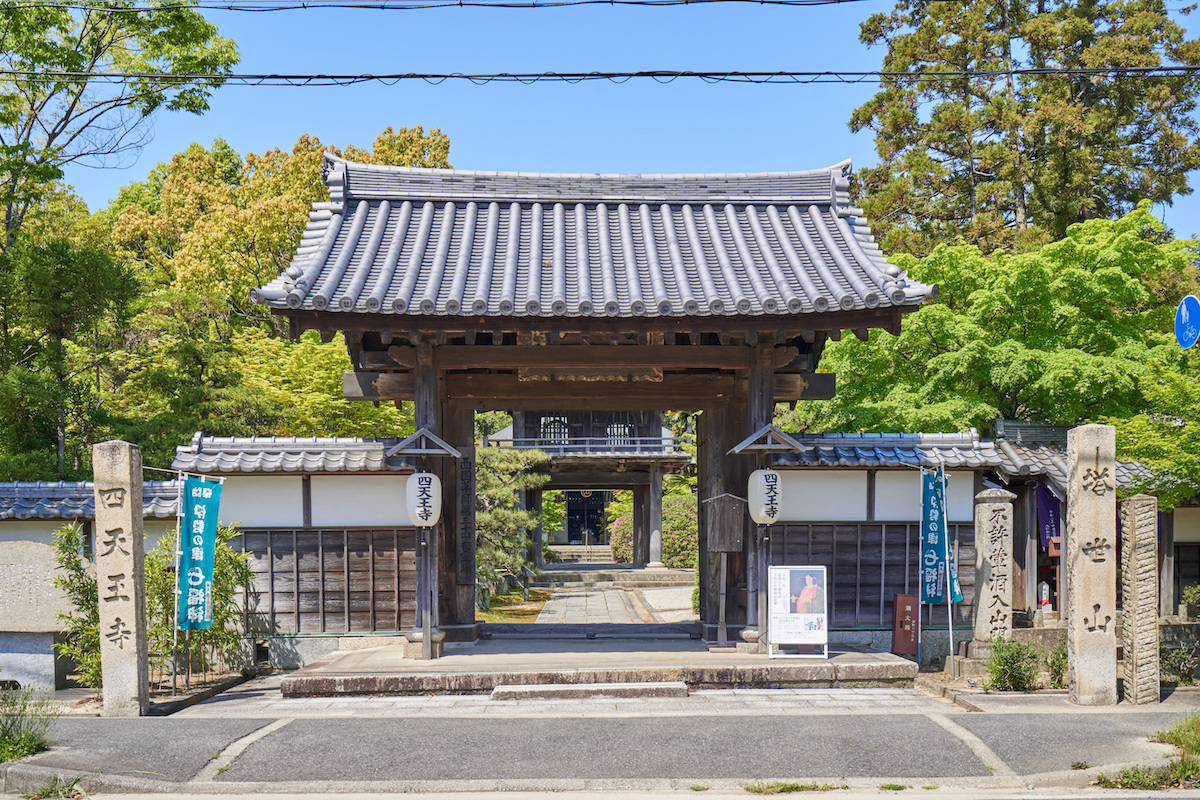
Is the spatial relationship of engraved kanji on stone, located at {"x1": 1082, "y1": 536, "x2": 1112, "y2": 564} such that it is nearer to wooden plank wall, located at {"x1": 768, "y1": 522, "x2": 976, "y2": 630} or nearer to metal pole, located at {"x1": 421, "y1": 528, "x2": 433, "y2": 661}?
wooden plank wall, located at {"x1": 768, "y1": 522, "x2": 976, "y2": 630}

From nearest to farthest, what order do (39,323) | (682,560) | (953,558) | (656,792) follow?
(656,792) → (953,558) → (39,323) → (682,560)

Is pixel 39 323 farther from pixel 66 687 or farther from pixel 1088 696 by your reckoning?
pixel 1088 696

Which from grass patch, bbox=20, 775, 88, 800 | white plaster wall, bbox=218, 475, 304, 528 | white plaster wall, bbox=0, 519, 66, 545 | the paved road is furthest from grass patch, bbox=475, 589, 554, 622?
grass patch, bbox=20, 775, 88, 800

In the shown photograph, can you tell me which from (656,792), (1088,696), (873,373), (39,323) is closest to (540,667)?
(656,792)

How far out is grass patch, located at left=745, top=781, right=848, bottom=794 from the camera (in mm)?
6457

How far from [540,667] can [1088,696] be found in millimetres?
5979

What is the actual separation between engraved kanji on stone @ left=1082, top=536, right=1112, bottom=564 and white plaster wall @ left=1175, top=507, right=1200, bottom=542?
8968 mm

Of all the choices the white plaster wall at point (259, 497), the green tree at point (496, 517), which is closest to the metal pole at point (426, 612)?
the white plaster wall at point (259, 497)

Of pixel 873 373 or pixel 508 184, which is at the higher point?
pixel 508 184

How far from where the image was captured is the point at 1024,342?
711 inches

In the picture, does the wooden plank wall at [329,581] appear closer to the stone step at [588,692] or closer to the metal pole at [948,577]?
the stone step at [588,692]

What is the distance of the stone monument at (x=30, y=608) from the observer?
35.0ft

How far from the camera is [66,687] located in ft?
36.0

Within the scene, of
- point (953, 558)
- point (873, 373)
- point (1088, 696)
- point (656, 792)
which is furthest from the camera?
→ point (873, 373)
